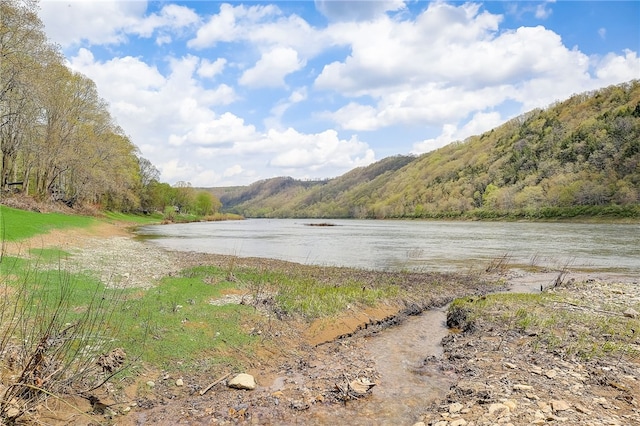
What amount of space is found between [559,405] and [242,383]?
6.15 m

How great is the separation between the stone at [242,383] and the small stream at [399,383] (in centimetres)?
162

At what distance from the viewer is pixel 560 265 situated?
30.5 m

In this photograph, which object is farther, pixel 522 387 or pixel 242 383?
pixel 242 383

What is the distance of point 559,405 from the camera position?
6820 mm

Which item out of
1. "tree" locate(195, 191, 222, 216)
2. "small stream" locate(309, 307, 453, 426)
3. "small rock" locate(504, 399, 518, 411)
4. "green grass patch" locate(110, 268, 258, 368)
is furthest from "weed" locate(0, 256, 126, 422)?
"tree" locate(195, 191, 222, 216)

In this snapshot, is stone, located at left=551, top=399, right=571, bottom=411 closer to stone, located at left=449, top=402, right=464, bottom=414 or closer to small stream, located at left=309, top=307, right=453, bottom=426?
stone, located at left=449, top=402, right=464, bottom=414

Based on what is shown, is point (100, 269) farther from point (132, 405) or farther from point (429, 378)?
point (429, 378)

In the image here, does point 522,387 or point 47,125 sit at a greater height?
point 47,125

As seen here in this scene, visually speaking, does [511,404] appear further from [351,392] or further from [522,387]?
[351,392]

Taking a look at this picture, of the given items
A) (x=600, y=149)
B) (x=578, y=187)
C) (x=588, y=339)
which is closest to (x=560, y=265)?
(x=588, y=339)

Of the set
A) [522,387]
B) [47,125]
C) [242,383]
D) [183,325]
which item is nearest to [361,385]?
[242,383]

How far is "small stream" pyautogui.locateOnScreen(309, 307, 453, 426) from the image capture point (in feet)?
24.3

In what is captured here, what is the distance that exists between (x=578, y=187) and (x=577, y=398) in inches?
5627

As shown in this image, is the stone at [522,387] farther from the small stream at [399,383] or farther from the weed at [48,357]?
the weed at [48,357]
